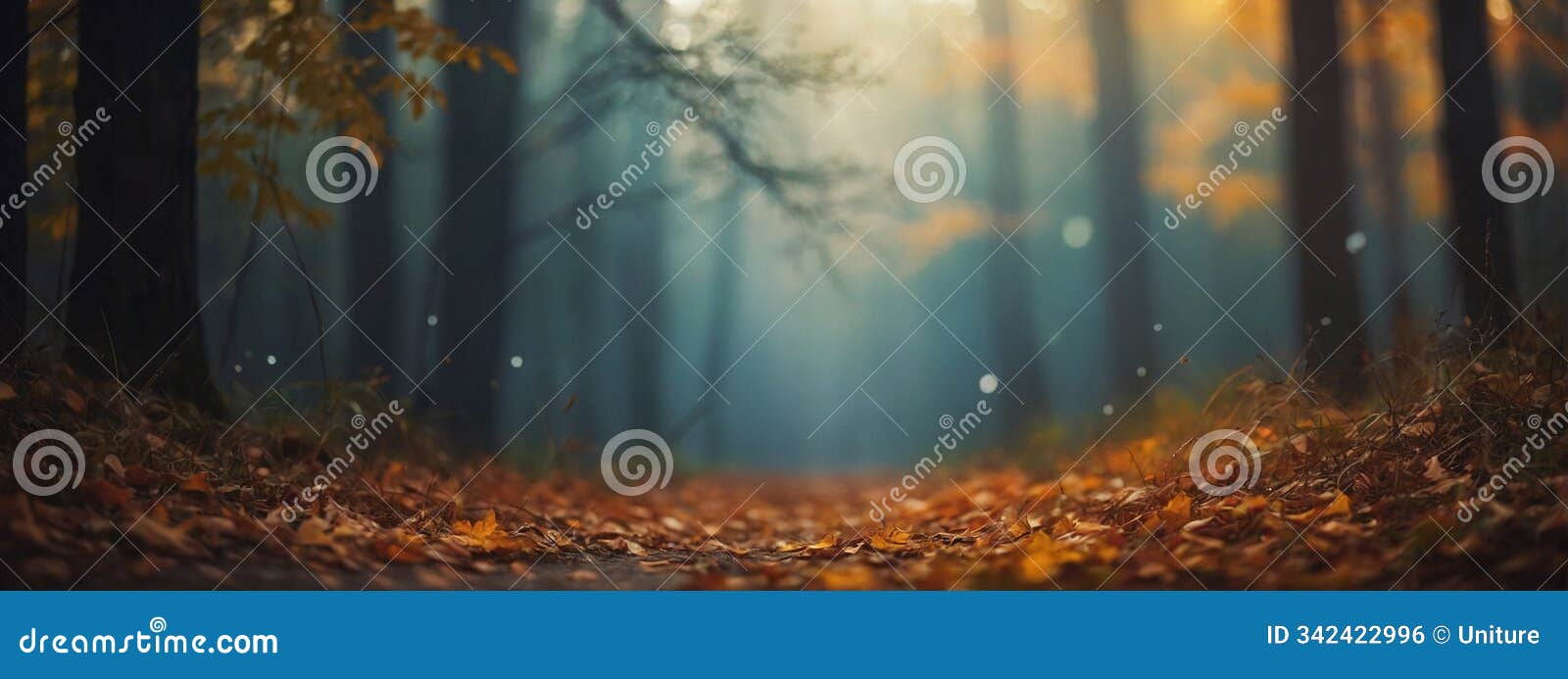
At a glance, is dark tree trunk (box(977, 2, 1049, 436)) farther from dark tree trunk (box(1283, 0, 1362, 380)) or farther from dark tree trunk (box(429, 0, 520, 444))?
dark tree trunk (box(429, 0, 520, 444))

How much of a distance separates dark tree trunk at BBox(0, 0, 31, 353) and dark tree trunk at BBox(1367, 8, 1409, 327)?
8533mm

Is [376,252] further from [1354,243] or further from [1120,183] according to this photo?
[1120,183]

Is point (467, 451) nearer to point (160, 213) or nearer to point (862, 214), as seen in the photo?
point (160, 213)

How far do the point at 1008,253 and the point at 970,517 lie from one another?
22.5 ft

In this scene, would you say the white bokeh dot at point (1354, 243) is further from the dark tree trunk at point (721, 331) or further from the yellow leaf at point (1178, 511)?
the dark tree trunk at point (721, 331)

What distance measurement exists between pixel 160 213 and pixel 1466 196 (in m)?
6.37

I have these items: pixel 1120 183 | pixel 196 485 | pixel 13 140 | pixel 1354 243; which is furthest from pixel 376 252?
pixel 1120 183

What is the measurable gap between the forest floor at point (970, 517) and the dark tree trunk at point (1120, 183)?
4510mm

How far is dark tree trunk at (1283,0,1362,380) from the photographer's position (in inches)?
202

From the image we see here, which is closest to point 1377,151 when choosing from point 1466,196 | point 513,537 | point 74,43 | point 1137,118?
point 1137,118

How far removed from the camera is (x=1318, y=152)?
5.32 meters

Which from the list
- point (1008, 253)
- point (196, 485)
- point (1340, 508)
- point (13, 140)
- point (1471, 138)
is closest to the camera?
point (1340, 508)

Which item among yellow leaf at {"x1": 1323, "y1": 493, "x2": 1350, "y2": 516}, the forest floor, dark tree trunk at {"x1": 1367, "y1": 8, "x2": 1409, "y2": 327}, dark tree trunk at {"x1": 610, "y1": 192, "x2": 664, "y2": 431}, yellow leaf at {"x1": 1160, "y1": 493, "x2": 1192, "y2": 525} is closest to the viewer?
the forest floor

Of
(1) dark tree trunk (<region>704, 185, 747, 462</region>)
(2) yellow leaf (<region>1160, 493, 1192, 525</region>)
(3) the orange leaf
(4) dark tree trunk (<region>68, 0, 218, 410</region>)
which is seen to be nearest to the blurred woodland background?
(4) dark tree trunk (<region>68, 0, 218, 410</region>)
